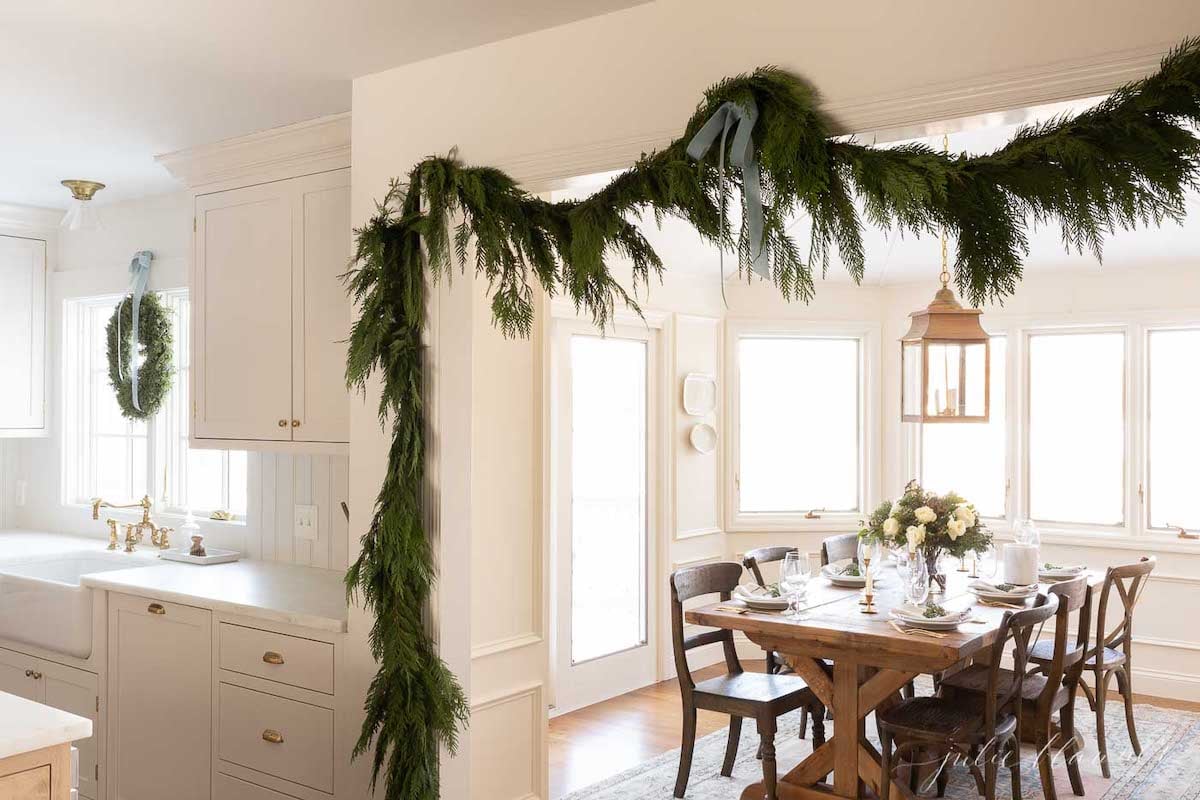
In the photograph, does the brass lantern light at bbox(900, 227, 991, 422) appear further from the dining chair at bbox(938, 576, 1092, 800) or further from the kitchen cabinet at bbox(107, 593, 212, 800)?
the kitchen cabinet at bbox(107, 593, 212, 800)

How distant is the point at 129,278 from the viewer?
480 centimetres

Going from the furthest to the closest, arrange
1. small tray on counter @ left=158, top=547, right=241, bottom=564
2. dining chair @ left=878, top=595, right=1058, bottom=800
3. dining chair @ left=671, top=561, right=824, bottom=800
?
small tray on counter @ left=158, top=547, right=241, bottom=564, dining chair @ left=671, top=561, right=824, bottom=800, dining chair @ left=878, top=595, right=1058, bottom=800

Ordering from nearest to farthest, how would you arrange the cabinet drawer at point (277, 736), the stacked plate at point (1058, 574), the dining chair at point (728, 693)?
the cabinet drawer at point (277, 736), the dining chair at point (728, 693), the stacked plate at point (1058, 574)

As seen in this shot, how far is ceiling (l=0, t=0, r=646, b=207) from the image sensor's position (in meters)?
2.60

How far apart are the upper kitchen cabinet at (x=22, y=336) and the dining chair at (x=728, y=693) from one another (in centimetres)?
330

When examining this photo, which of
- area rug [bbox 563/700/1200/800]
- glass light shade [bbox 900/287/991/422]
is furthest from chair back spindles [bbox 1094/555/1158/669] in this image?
glass light shade [bbox 900/287/991/422]

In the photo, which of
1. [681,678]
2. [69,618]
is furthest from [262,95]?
[681,678]

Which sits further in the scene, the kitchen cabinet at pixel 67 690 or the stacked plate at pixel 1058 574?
the stacked plate at pixel 1058 574

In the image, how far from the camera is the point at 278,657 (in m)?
3.26

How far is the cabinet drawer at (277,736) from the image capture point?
3172 millimetres

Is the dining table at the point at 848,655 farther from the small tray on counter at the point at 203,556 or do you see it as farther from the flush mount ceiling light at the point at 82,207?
the flush mount ceiling light at the point at 82,207

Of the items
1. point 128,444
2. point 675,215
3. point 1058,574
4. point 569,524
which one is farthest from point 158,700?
point 1058,574

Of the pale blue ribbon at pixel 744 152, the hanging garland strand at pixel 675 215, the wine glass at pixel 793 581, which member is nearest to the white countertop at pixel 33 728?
the hanging garland strand at pixel 675 215

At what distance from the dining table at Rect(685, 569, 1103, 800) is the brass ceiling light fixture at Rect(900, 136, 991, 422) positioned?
71cm
